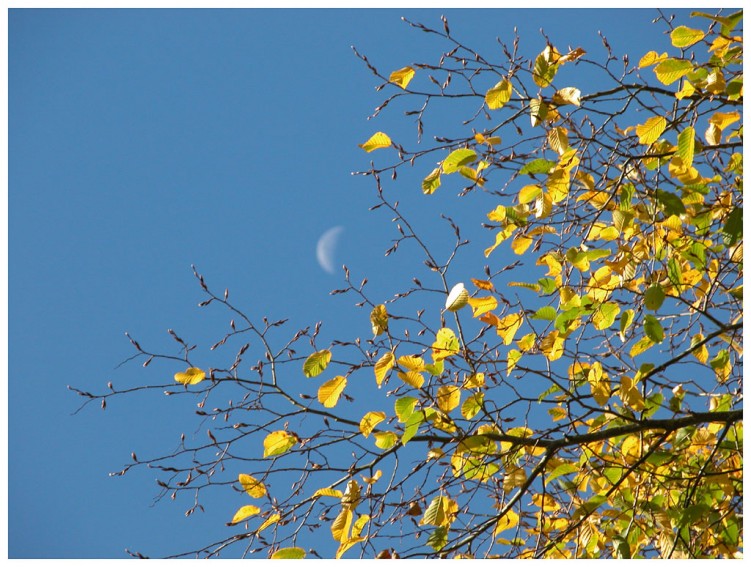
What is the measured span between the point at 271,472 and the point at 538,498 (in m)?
1.02

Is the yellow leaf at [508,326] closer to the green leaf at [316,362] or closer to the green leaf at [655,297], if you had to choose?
the green leaf at [655,297]

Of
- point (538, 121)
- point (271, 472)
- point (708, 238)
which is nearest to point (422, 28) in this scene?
point (538, 121)

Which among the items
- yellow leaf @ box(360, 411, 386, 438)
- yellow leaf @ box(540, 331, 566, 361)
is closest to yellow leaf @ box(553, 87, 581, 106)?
yellow leaf @ box(540, 331, 566, 361)

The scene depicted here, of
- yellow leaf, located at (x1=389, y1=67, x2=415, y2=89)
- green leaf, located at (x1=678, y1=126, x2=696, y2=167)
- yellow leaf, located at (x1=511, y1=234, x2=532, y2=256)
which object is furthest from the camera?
yellow leaf, located at (x1=511, y1=234, x2=532, y2=256)

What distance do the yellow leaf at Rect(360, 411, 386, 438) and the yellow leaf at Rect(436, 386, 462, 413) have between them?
20 cm

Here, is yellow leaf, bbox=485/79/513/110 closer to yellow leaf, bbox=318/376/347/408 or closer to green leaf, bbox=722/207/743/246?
green leaf, bbox=722/207/743/246

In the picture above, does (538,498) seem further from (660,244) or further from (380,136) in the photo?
(380,136)

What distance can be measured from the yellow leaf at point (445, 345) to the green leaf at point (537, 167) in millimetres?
552

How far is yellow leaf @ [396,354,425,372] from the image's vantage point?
7.38 ft

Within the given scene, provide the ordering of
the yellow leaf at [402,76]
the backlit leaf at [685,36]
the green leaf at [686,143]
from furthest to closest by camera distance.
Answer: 1. the yellow leaf at [402,76]
2. the backlit leaf at [685,36]
3. the green leaf at [686,143]

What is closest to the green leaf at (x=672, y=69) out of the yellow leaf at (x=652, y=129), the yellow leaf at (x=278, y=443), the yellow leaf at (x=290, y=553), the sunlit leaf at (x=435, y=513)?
the yellow leaf at (x=652, y=129)

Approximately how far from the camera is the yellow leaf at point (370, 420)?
233cm

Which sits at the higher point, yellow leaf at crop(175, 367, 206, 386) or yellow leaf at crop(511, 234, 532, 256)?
yellow leaf at crop(511, 234, 532, 256)

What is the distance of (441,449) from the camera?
2.48 m
